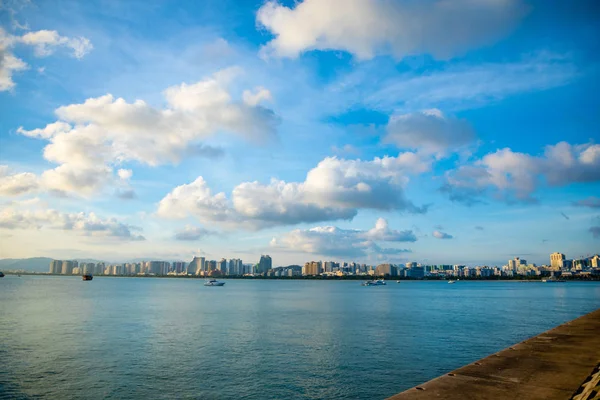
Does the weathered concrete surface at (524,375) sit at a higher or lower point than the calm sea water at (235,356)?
higher

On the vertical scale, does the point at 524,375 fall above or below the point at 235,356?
above

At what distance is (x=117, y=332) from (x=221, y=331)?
12.1 metres

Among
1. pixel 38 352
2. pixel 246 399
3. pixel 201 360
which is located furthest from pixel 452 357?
pixel 38 352

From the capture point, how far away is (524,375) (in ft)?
44.3

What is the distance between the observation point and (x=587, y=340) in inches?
827

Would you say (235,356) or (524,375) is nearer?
(524,375)

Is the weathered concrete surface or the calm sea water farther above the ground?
the weathered concrete surface

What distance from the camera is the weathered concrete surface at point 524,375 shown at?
440 inches

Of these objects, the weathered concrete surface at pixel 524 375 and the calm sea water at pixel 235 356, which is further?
the calm sea water at pixel 235 356

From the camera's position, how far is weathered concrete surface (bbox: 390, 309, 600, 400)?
440 inches

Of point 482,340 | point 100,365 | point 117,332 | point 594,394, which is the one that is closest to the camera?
point 594,394

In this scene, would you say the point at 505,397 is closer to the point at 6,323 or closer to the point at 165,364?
the point at 165,364

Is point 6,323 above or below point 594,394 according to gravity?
below

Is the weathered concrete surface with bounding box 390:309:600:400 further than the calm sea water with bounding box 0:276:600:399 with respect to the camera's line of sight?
No
